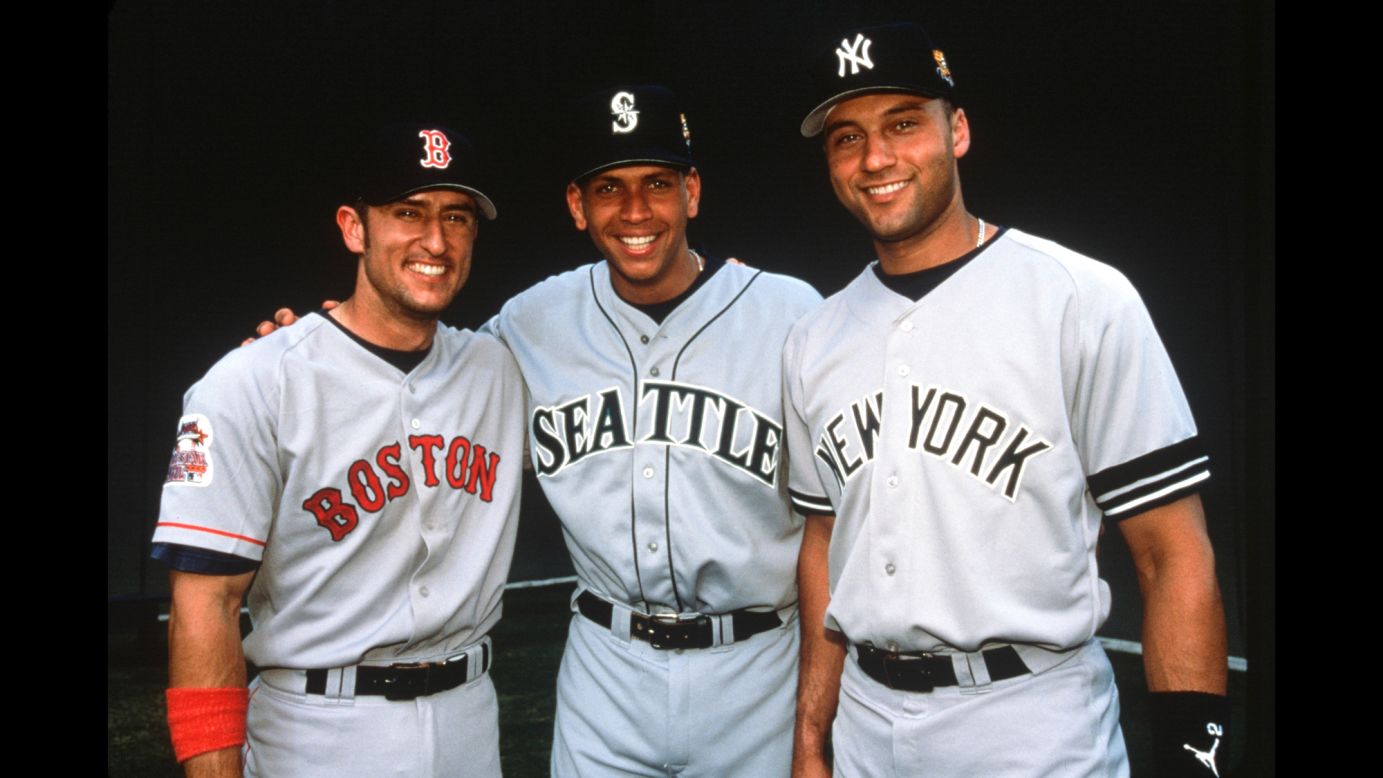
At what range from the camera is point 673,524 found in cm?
227

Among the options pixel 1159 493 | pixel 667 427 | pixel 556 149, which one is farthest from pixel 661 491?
pixel 556 149

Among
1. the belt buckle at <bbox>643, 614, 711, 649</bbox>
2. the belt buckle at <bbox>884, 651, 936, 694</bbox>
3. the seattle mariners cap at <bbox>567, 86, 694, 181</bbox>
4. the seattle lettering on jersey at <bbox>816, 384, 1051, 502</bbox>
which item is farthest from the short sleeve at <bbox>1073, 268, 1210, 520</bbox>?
the seattle mariners cap at <bbox>567, 86, 694, 181</bbox>

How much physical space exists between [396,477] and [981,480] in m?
1.15

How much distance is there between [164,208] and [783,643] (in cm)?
467

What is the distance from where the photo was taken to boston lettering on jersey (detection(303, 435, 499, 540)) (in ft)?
6.86

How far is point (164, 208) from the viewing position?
558cm

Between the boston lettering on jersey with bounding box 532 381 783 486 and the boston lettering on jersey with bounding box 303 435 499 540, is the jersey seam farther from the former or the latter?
the boston lettering on jersey with bounding box 303 435 499 540

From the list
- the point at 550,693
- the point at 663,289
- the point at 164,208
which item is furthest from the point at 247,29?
the point at 663,289

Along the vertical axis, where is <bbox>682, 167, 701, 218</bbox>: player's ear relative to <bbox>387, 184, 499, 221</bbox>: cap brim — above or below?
above

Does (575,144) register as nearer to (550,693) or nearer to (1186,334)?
(550,693)

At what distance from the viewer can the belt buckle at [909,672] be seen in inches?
70.4

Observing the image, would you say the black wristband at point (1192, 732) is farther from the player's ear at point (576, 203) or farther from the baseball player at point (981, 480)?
the player's ear at point (576, 203)

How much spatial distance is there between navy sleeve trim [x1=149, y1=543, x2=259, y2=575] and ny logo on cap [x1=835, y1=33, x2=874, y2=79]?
56.2 inches

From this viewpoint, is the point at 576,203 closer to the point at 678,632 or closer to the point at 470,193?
the point at 470,193
